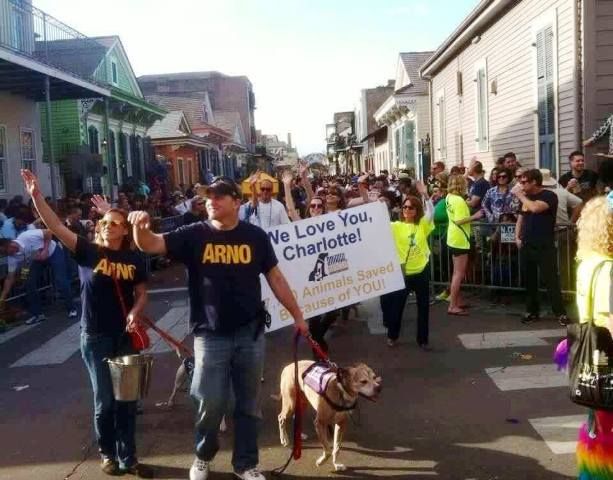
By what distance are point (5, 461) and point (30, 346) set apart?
412 cm

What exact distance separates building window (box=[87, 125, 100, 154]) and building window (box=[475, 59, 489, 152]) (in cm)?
1232

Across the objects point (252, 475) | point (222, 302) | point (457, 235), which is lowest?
point (252, 475)

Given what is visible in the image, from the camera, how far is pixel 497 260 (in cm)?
1070

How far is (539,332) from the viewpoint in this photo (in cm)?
872

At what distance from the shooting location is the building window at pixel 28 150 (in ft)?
63.1

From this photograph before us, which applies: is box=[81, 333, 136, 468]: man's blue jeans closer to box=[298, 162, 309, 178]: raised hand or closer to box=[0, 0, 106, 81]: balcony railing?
box=[298, 162, 309, 178]: raised hand

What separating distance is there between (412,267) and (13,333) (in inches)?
224

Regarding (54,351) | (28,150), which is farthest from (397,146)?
(54,351)

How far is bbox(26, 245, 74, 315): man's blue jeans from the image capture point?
11.0 meters

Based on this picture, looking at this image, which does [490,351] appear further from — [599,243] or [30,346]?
[30,346]

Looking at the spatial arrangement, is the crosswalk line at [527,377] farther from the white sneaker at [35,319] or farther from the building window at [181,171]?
the building window at [181,171]

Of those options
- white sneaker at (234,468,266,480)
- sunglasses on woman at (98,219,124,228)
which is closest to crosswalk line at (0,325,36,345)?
sunglasses on woman at (98,219,124,228)

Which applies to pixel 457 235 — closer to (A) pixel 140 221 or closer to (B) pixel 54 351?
(B) pixel 54 351

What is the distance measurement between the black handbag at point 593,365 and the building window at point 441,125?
776 inches
